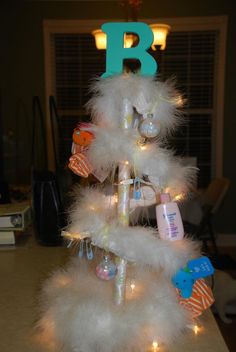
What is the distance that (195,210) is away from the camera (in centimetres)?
294

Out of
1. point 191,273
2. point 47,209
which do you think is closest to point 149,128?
point 191,273

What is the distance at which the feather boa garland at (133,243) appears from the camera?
2.02 ft

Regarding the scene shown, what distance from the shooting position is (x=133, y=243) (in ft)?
2.02

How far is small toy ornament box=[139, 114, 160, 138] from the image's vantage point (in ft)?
2.05

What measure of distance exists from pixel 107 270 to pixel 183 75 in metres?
3.45

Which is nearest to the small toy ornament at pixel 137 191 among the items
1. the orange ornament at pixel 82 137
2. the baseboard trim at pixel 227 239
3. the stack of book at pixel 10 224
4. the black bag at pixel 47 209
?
the orange ornament at pixel 82 137

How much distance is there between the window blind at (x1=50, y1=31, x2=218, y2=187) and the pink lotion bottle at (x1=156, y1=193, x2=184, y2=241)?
3.05m

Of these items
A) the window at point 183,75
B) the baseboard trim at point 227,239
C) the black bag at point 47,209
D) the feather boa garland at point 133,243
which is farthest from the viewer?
the baseboard trim at point 227,239

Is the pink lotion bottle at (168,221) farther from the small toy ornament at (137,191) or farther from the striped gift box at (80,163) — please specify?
the striped gift box at (80,163)

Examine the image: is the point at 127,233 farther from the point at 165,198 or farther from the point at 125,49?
the point at 125,49

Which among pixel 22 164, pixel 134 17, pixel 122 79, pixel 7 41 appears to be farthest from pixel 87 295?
pixel 7 41

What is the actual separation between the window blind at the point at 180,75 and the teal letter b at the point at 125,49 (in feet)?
10.0

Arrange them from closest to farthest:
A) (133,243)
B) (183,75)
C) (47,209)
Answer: (133,243) < (47,209) < (183,75)

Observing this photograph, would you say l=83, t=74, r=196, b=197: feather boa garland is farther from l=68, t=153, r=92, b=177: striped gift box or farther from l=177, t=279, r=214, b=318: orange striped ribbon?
l=177, t=279, r=214, b=318: orange striped ribbon
